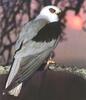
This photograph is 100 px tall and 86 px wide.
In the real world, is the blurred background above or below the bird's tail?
below

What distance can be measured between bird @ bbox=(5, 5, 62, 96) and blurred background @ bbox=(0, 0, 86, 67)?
509 millimetres

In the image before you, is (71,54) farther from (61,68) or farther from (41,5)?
(41,5)

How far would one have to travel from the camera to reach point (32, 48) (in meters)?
2.19

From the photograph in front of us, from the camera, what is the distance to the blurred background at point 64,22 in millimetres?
2936

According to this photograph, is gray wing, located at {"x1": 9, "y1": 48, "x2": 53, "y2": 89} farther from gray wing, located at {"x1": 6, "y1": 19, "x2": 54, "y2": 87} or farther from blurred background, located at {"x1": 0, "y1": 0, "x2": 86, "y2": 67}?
blurred background, located at {"x1": 0, "y1": 0, "x2": 86, "y2": 67}

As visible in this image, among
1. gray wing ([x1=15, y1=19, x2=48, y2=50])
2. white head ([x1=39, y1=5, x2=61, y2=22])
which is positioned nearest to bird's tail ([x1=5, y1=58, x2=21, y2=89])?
gray wing ([x1=15, y1=19, x2=48, y2=50])

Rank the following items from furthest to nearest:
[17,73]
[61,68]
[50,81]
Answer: [61,68] → [50,81] → [17,73]

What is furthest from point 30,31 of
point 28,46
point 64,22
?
point 64,22

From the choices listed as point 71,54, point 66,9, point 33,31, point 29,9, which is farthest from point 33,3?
point 33,31

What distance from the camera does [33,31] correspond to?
2260mm

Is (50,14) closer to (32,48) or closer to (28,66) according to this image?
(32,48)

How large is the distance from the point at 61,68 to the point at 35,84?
818mm

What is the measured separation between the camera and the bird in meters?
2.01

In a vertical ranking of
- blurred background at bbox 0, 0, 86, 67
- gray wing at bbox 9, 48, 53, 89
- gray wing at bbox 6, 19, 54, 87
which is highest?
gray wing at bbox 6, 19, 54, 87
